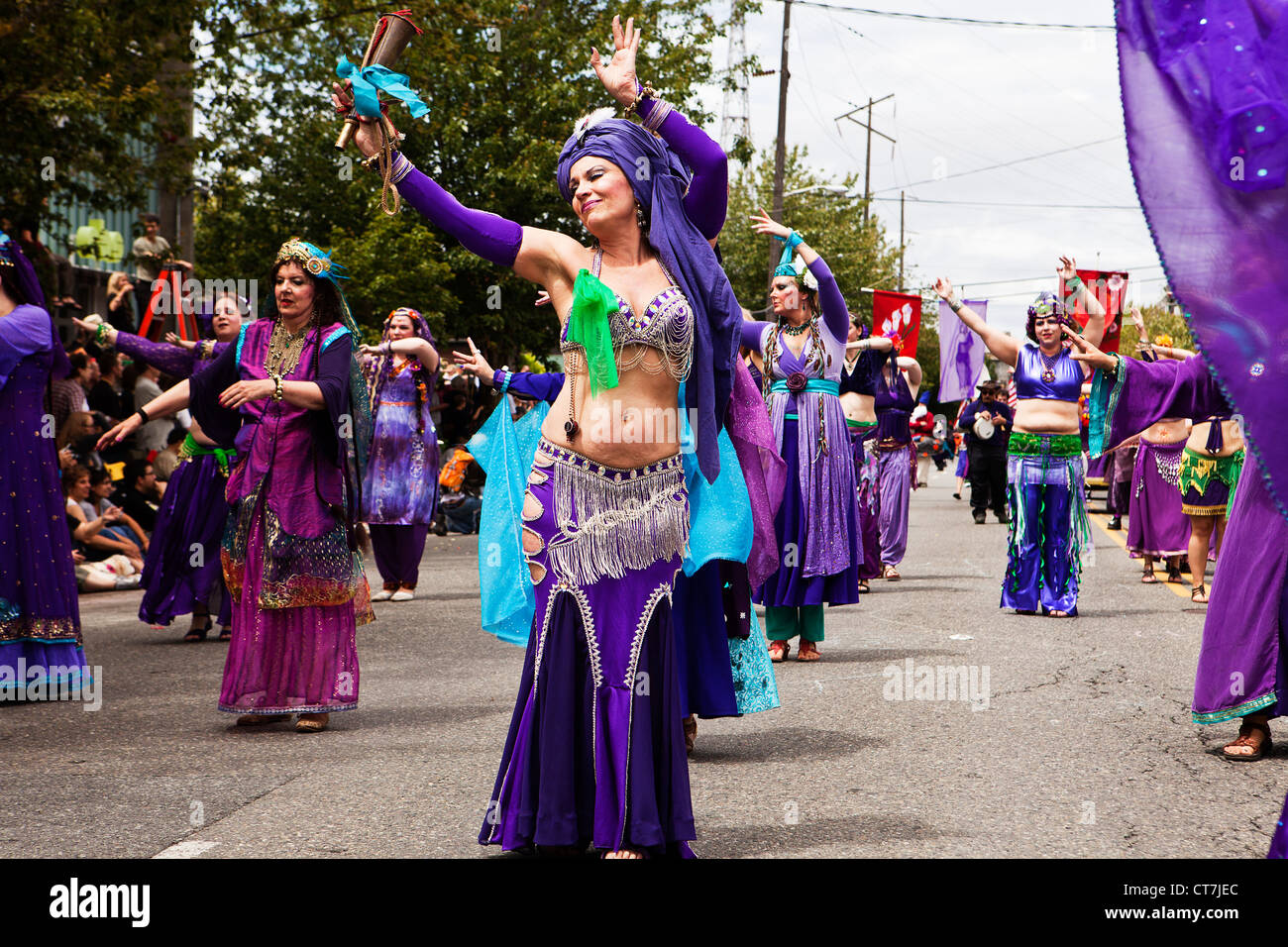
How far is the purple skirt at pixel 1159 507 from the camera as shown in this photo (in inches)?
548

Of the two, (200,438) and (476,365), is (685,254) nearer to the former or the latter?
(476,365)

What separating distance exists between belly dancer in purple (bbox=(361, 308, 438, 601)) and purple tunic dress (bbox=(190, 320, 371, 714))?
4.83m

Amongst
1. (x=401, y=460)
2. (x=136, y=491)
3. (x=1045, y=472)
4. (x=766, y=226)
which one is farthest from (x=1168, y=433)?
(x=136, y=491)

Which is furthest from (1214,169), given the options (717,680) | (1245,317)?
(717,680)

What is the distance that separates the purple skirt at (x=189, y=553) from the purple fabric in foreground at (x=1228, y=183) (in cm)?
798

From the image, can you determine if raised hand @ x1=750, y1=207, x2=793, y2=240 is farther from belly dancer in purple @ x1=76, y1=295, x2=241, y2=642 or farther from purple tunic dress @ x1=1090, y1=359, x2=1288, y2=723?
belly dancer in purple @ x1=76, y1=295, x2=241, y2=642

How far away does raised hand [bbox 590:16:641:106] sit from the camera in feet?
14.4

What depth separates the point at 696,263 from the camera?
4.47 m

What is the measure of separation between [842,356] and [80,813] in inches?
205

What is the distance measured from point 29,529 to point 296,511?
187 cm

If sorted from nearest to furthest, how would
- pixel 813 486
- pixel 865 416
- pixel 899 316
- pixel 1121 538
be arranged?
1. pixel 813 486
2. pixel 865 416
3. pixel 1121 538
4. pixel 899 316

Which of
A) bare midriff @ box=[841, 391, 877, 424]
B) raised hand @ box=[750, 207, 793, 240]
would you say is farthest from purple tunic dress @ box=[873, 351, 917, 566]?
raised hand @ box=[750, 207, 793, 240]

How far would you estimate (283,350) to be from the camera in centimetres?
678
